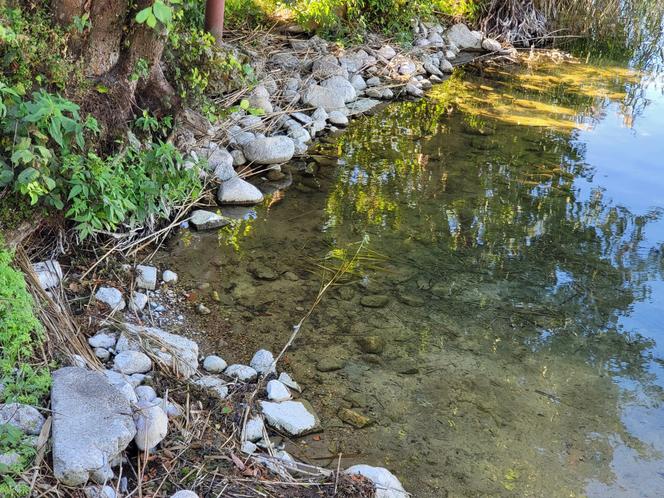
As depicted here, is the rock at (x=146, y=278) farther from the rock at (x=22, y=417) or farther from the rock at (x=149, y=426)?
Result: the rock at (x=22, y=417)

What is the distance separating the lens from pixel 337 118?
24.1 ft

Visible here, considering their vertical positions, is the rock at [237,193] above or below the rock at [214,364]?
above

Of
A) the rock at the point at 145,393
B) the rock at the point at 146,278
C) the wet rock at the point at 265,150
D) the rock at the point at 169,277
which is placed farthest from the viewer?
the wet rock at the point at 265,150

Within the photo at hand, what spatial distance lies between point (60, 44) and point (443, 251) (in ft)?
9.42

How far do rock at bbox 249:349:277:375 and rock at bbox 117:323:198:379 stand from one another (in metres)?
0.31

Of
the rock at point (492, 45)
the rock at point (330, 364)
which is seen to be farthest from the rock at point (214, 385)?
the rock at point (492, 45)

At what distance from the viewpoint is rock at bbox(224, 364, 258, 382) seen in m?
3.67

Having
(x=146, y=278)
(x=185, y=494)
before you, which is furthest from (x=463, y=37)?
(x=185, y=494)

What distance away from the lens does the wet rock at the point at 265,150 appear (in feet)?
20.0

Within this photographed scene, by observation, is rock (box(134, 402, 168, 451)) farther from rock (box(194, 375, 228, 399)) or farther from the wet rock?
the wet rock

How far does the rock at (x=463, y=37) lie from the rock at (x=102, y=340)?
8.15m

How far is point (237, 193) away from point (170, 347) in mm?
2092

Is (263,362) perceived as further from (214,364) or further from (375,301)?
(375,301)

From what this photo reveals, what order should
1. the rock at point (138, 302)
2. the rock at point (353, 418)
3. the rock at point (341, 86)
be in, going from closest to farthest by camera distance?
the rock at point (353, 418)
the rock at point (138, 302)
the rock at point (341, 86)
